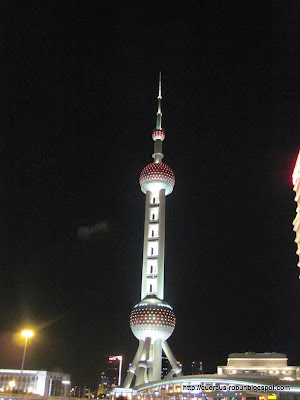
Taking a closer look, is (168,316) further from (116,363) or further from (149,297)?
(116,363)

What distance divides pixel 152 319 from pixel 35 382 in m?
38.2

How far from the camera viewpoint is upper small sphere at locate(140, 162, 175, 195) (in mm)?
107500

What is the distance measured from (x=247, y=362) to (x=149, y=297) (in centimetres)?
2462

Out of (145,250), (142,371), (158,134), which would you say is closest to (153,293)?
(145,250)

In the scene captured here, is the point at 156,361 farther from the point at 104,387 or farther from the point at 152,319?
the point at 104,387

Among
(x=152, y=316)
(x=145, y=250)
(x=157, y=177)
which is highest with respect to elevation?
(x=157, y=177)

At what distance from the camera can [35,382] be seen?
108m

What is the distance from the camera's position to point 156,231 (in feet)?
341

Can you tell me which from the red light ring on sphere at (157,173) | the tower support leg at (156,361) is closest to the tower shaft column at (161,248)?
the red light ring on sphere at (157,173)

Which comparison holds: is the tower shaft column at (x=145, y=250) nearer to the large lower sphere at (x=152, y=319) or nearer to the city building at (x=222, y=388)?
the large lower sphere at (x=152, y=319)

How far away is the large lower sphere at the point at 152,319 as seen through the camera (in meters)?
91.1

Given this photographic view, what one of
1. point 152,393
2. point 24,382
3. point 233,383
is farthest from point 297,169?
point 24,382

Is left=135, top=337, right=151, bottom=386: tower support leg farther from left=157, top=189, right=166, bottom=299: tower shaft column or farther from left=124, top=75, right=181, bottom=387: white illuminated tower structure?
left=157, top=189, right=166, bottom=299: tower shaft column

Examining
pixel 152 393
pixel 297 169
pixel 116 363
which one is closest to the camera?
pixel 152 393
